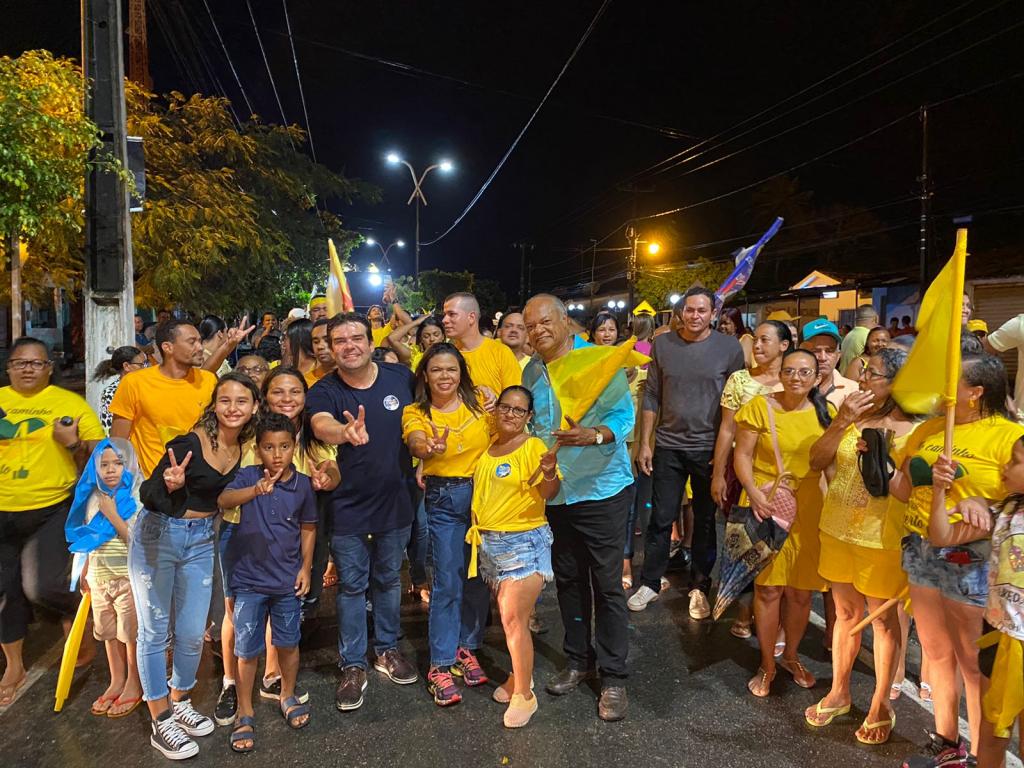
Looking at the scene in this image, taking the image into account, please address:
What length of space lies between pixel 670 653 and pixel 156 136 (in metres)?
12.8

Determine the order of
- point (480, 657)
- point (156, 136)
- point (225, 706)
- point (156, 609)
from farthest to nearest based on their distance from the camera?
point (156, 136), point (480, 657), point (225, 706), point (156, 609)

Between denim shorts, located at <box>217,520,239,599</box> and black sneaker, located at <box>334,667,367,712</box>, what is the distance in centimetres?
79

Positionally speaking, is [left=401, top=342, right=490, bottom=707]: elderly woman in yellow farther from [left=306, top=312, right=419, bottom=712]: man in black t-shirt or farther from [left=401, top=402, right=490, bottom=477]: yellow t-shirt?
[left=306, top=312, right=419, bottom=712]: man in black t-shirt

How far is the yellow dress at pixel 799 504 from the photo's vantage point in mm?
3615

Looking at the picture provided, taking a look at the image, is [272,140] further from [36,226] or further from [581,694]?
[581,694]

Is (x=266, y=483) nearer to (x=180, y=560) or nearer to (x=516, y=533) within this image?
(x=180, y=560)

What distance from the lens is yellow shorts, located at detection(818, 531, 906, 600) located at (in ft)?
10.2

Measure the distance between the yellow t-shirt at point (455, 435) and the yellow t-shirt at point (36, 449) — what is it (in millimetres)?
1944

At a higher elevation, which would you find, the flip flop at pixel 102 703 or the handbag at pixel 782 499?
the handbag at pixel 782 499

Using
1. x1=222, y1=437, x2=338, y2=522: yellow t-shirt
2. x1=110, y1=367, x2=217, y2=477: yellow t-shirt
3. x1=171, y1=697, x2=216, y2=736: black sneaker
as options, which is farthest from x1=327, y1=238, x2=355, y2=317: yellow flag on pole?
x1=171, y1=697, x2=216, y2=736: black sneaker

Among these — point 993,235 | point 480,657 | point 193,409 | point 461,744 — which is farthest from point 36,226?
point 993,235

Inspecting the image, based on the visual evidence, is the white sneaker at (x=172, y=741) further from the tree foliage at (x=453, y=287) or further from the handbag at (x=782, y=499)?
the tree foliage at (x=453, y=287)

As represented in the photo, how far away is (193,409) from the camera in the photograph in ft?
13.5

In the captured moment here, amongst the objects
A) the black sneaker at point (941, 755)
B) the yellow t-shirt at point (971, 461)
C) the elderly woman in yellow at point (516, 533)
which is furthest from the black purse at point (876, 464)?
the elderly woman in yellow at point (516, 533)
